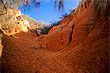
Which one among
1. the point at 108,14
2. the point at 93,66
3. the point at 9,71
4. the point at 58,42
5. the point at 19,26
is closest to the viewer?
the point at 9,71

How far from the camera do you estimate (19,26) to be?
39.5 feet

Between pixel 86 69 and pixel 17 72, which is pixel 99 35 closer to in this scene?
pixel 86 69

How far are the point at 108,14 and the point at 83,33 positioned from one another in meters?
1.28

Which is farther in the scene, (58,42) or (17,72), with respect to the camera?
(58,42)

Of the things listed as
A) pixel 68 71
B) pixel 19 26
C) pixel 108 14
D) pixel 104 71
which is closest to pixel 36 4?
pixel 68 71

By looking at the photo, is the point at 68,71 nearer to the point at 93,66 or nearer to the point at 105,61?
the point at 93,66

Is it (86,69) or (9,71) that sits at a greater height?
(9,71)

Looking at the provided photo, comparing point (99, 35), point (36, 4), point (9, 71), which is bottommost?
point (9, 71)

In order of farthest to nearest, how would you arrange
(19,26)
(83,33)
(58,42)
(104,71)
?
1. (19,26)
2. (58,42)
3. (83,33)
4. (104,71)

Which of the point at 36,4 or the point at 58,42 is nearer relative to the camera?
the point at 36,4

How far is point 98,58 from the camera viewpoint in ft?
6.10

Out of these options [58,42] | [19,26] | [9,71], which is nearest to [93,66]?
[9,71]

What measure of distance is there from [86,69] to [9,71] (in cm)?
196

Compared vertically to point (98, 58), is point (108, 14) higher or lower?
higher
